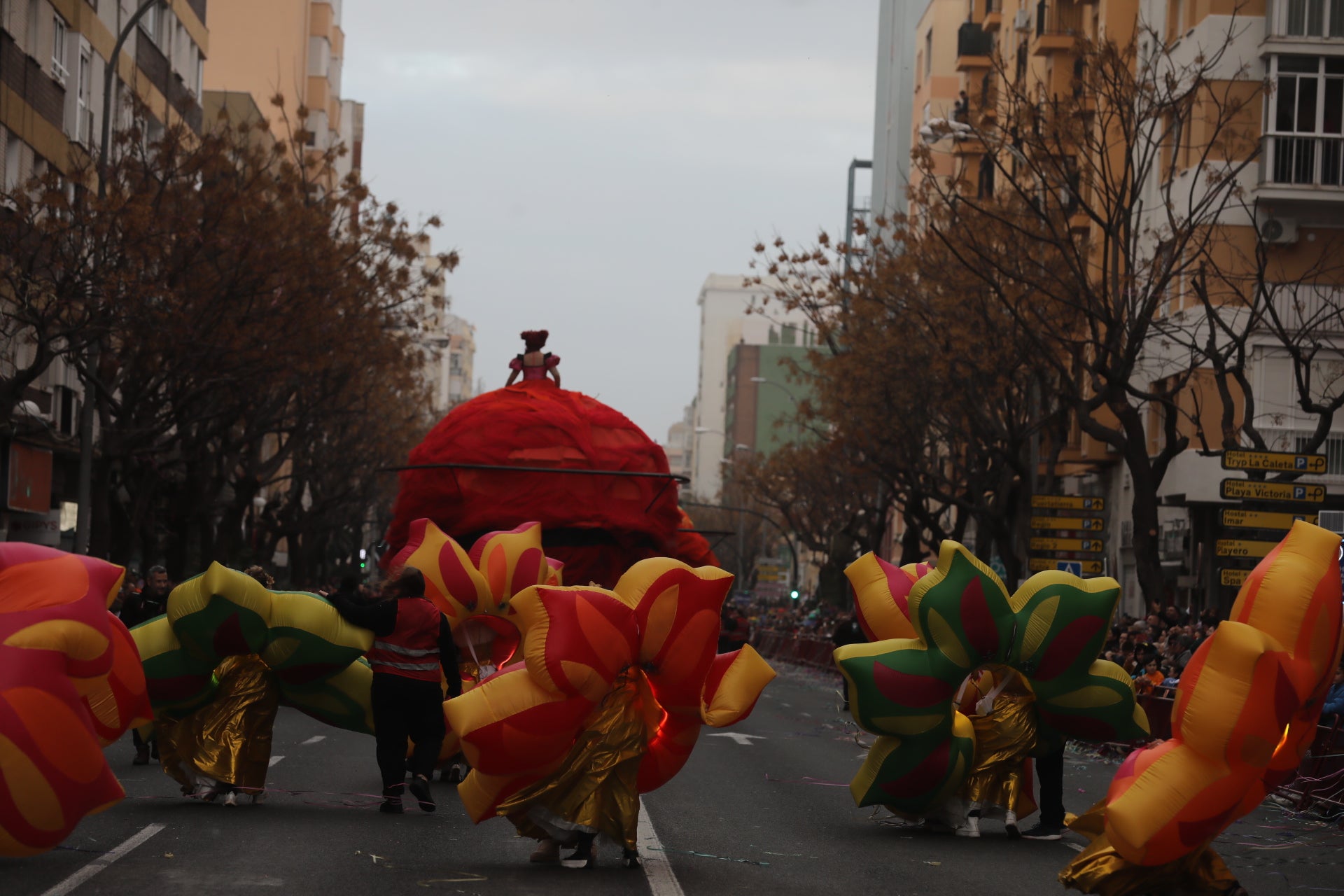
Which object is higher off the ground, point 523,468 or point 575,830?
point 523,468

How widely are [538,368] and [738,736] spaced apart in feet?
22.8

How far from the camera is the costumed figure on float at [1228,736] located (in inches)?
332

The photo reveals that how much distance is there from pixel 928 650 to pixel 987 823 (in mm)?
1918

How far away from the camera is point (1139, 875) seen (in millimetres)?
8602

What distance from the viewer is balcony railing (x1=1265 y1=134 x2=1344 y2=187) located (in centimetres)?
3388

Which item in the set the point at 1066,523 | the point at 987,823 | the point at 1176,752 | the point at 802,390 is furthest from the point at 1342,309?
the point at 802,390

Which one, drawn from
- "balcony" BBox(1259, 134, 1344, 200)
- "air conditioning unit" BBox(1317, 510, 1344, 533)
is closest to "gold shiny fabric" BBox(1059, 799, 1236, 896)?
"air conditioning unit" BBox(1317, 510, 1344, 533)

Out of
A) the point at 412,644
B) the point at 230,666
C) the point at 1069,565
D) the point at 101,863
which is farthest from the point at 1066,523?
the point at 101,863

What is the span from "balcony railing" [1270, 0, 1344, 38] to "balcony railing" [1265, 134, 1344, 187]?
1.87 meters

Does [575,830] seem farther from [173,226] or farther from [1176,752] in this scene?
[173,226]

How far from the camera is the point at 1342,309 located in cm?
2552

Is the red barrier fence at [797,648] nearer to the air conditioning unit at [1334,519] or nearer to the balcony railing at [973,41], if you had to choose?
the air conditioning unit at [1334,519]

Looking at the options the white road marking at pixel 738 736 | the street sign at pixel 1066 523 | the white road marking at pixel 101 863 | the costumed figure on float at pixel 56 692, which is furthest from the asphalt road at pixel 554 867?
the street sign at pixel 1066 523

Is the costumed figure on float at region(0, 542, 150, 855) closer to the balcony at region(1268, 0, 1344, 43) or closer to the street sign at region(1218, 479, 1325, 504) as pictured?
the street sign at region(1218, 479, 1325, 504)
